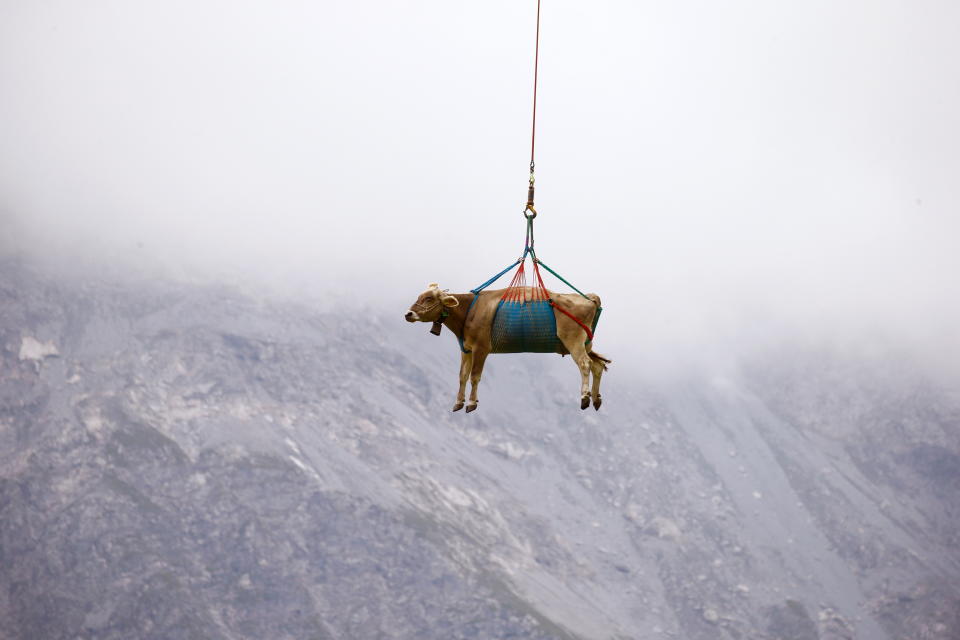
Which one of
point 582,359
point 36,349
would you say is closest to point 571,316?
point 582,359

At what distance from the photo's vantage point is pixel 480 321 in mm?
29750

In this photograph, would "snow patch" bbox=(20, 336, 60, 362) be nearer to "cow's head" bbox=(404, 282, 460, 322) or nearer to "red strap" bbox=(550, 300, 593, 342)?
"cow's head" bbox=(404, 282, 460, 322)

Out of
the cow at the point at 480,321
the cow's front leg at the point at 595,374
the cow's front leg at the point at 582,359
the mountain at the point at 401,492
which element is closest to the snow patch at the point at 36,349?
the mountain at the point at 401,492

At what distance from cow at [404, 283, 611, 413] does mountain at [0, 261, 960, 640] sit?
110m

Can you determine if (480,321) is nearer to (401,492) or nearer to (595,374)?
(595,374)

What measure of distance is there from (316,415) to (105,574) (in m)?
38.3

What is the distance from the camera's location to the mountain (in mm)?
138250

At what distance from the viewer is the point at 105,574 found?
136 m

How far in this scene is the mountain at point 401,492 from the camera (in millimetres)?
138250

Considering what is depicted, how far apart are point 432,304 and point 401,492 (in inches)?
5024

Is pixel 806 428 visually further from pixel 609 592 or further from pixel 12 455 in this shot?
pixel 12 455

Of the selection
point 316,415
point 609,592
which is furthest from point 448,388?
point 609,592

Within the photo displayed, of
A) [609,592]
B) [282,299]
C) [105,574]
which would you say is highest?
[282,299]

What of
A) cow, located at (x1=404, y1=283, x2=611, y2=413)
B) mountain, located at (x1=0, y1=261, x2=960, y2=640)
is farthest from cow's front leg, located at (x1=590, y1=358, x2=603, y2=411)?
mountain, located at (x1=0, y1=261, x2=960, y2=640)
